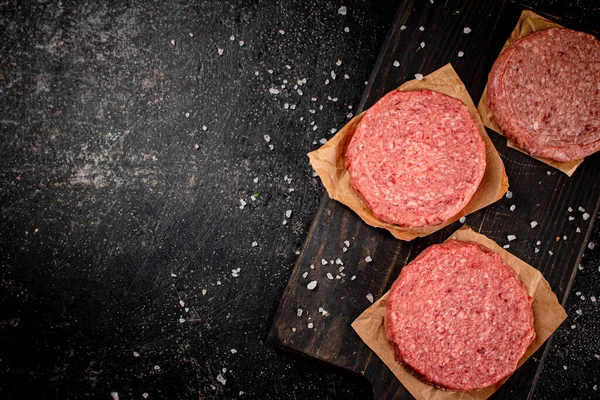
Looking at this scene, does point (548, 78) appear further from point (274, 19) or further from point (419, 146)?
point (274, 19)

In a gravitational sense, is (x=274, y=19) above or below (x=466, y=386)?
above

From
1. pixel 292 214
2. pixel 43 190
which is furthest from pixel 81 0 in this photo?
pixel 292 214

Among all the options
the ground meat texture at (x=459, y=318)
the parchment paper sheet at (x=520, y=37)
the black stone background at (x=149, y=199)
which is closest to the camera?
the ground meat texture at (x=459, y=318)

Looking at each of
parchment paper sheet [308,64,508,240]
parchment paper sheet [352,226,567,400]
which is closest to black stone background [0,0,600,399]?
parchment paper sheet [308,64,508,240]

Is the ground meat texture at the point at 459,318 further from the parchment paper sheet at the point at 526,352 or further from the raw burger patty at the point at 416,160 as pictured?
the raw burger patty at the point at 416,160

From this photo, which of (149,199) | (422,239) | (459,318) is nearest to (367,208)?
(422,239)

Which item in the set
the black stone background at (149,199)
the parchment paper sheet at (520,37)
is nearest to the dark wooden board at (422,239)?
the parchment paper sheet at (520,37)
